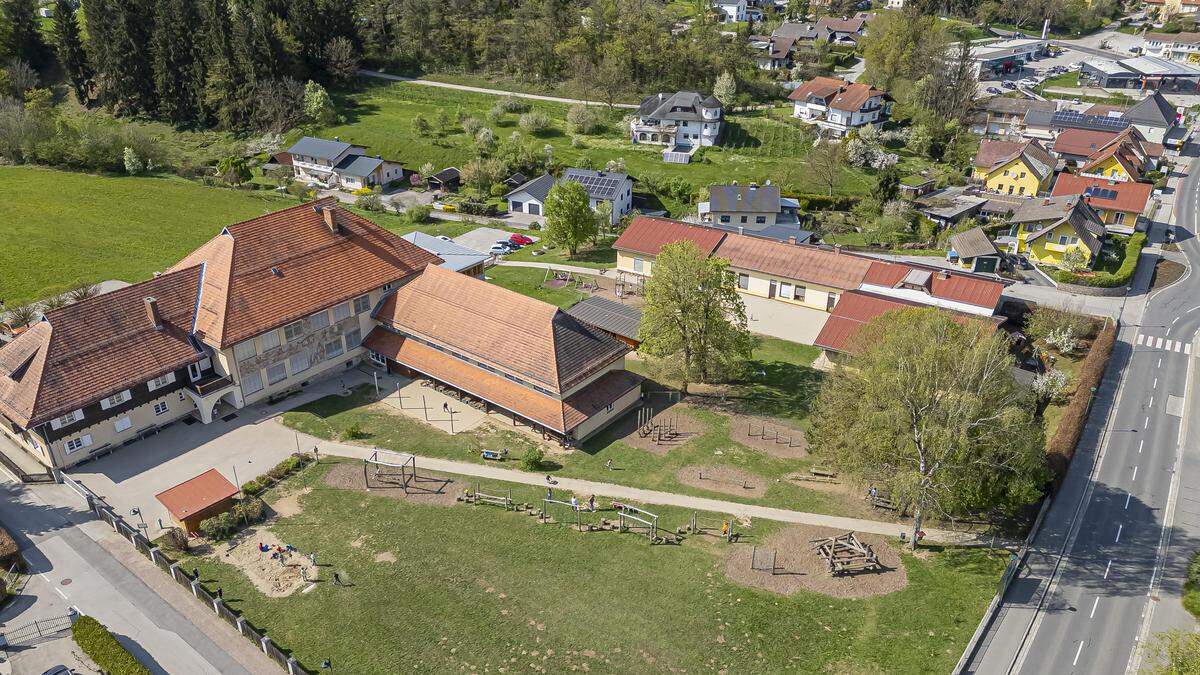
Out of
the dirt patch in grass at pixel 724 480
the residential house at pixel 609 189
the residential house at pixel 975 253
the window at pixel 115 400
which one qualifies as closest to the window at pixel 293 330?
the window at pixel 115 400

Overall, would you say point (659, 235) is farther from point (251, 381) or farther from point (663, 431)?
point (251, 381)

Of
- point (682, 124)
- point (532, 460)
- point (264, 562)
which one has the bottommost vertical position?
point (264, 562)

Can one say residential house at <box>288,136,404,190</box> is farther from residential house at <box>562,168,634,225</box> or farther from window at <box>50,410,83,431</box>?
window at <box>50,410,83,431</box>

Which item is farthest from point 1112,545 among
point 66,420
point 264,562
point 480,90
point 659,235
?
point 480,90

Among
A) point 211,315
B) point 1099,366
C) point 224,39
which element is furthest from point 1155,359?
point 224,39

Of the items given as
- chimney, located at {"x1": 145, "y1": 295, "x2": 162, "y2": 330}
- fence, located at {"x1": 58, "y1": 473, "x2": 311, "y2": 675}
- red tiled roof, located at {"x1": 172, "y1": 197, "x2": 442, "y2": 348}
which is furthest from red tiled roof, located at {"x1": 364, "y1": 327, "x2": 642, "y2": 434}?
fence, located at {"x1": 58, "y1": 473, "x2": 311, "y2": 675}

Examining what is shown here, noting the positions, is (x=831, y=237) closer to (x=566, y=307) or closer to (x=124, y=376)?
(x=566, y=307)
